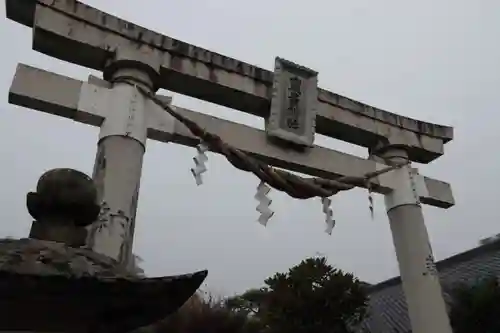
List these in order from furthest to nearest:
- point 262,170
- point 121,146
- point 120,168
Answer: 1. point 262,170
2. point 121,146
3. point 120,168

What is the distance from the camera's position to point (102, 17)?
5.01m

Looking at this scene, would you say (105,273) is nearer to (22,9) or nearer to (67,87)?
(67,87)

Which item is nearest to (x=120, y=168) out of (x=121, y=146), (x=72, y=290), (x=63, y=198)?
(x=121, y=146)

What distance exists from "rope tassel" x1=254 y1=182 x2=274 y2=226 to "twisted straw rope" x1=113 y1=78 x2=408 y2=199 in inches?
2.8

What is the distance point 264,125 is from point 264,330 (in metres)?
6.37

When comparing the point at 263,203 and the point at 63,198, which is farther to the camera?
the point at 263,203

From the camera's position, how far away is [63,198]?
5.42 feet

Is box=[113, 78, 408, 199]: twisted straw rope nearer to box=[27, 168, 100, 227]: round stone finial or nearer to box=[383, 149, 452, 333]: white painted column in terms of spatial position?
box=[383, 149, 452, 333]: white painted column

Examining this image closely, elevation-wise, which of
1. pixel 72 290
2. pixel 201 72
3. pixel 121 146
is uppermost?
pixel 201 72

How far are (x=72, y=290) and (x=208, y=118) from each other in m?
3.92

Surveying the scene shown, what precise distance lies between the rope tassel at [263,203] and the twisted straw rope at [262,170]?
0.23ft

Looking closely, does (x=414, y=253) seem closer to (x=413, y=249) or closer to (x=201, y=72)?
(x=413, y=249)

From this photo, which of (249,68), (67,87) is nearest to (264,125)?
(249,68)

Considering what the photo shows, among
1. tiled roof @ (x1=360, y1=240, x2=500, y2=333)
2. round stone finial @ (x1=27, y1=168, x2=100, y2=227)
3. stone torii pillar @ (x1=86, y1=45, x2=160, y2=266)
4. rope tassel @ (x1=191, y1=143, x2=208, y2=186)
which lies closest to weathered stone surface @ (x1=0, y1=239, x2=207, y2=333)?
round stone finial @ (x1=27, y1=168, x2=100, y2=227)
